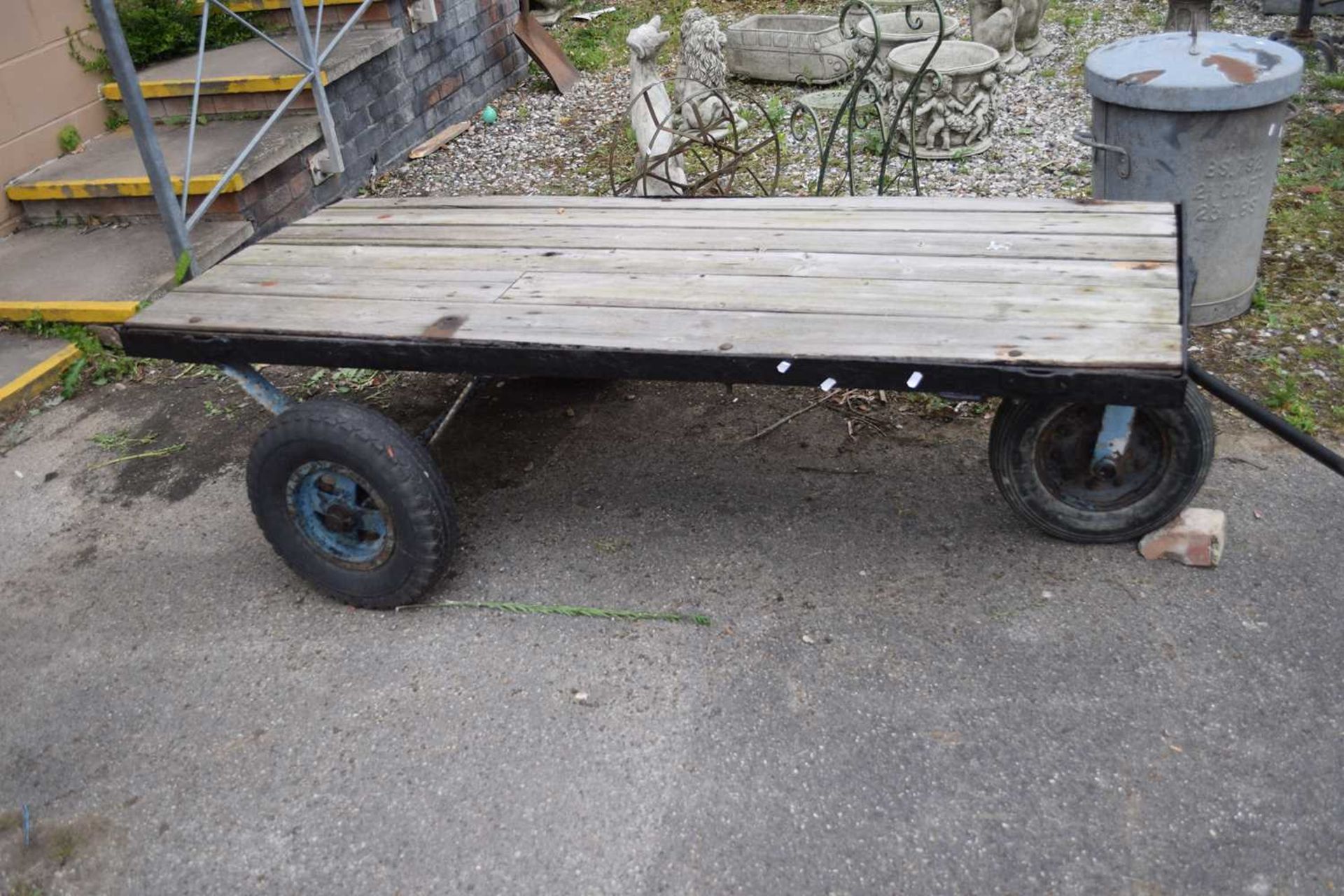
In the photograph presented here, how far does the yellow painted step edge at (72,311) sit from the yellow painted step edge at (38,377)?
15 centimetres

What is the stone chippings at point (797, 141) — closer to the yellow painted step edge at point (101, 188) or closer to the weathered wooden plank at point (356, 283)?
the yellow painted step edge at point (101, 188)

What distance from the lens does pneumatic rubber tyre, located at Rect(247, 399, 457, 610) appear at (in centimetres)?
276

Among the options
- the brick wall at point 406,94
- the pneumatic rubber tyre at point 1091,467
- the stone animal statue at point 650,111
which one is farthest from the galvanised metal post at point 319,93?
the pneumatic rubber tyre at point 1091,467

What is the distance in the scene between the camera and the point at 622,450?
12.1ft

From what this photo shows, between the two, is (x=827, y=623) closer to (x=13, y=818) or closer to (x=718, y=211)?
(x=718, y=211)

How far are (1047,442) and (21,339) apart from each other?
4.20m

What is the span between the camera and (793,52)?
7.46m

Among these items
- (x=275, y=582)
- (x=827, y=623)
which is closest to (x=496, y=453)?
(x=275, y=582)

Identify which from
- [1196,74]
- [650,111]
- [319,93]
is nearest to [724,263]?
[1196,74]

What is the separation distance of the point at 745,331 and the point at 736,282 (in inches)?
12.6

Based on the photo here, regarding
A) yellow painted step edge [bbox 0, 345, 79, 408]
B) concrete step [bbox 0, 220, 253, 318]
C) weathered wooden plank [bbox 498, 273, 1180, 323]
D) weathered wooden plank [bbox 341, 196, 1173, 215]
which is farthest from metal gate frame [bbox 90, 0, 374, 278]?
weathered wooden plank [bbox 498, 273, 1180, 323]

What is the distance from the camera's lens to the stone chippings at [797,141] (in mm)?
5738

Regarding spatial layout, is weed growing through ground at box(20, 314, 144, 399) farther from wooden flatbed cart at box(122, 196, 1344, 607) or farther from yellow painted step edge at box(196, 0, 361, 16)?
yellow painted step edge at box(196, 0, 361, 16)

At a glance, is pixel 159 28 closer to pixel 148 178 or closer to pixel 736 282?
pixel 148 178
